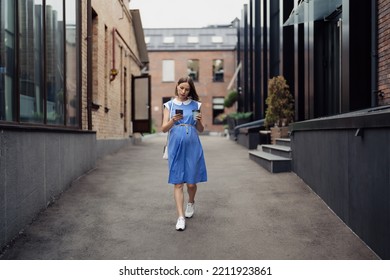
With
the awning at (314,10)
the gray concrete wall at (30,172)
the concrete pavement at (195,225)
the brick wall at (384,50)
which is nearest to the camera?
the concrete pavement at (195,225)

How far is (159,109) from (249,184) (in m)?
25.6

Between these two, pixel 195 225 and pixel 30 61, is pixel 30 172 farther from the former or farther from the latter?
pixel 195 225

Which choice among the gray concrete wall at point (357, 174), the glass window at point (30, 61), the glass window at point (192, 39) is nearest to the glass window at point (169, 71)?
the glass window at point (192, 39)

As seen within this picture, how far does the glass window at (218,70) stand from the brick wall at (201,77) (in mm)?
256

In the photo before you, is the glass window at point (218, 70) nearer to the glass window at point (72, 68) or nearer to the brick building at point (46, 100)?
the brick building at point (46, 100)

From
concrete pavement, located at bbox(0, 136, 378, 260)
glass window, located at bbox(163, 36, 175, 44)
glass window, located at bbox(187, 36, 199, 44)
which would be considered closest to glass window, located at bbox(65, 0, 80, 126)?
concrete pavement, located at bbox(0, 136, 378, 260)

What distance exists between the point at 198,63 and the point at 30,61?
2823 cm

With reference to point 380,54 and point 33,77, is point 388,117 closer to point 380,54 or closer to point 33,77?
point 380,54

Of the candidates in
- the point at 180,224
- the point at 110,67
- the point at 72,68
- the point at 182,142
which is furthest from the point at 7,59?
the point at 110,67

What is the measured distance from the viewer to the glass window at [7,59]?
4.25 meters

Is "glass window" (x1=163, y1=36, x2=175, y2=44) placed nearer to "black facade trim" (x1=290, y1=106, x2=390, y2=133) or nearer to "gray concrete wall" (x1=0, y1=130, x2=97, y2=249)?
"gray concrete wall" (x1=0, y1=130, x2=97, y2=249)

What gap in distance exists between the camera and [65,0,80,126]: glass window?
7191 millimetres

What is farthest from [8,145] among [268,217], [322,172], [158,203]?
[322,172]

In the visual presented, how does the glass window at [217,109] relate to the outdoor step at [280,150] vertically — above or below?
above
